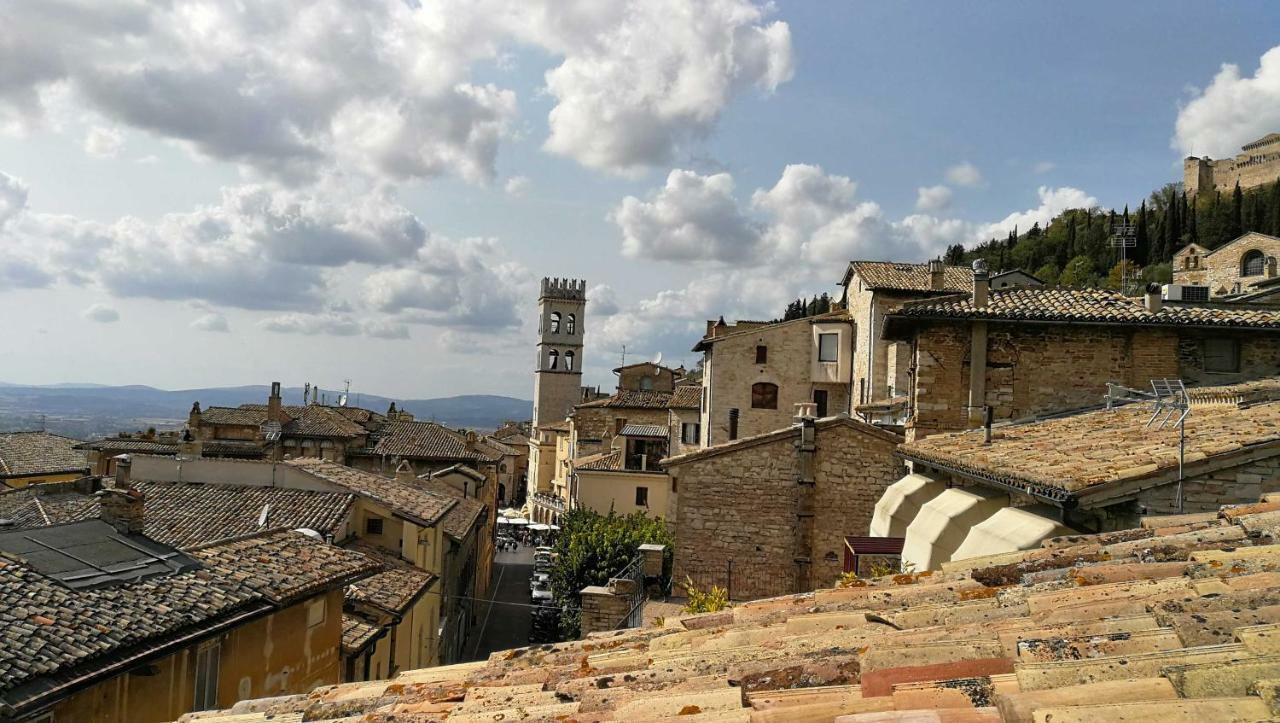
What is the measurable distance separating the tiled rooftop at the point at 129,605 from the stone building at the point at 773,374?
24267 mm

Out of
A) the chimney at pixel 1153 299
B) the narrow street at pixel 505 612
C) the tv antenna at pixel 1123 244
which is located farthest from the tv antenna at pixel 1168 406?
the narrow street at pixel 505 612

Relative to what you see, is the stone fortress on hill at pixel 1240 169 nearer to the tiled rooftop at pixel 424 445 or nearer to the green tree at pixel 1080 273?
the green tree at pixel 1080 273

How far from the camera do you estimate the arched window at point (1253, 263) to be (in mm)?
61000

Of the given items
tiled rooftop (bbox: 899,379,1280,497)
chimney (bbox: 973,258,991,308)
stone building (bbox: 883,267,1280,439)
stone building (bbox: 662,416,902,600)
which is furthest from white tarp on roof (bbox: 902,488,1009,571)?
stone building (bbox: 662,416,902,600)

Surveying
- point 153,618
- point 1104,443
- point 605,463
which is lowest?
point 605,463

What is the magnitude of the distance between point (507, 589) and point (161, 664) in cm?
3289

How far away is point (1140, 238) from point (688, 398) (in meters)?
67.1

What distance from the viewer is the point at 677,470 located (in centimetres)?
1959

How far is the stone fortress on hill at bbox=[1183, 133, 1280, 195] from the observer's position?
342 ft

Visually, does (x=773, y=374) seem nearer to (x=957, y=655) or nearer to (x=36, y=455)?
(x=957, y=655)

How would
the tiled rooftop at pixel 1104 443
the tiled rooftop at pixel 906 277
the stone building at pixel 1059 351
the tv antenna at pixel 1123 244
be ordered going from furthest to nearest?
the tv antenna at pixel 1123 244
the tiled rooftop at pixel 906 277
the stone building at pixel 1059 351
the tiled rooftop at pixel 1104 443

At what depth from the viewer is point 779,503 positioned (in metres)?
19.0

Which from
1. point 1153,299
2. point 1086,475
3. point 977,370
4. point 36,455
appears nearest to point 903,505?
point 977,370

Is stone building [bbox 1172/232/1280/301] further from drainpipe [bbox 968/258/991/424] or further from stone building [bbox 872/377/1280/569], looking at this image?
stone building [bbox 872/377/1280/569]
